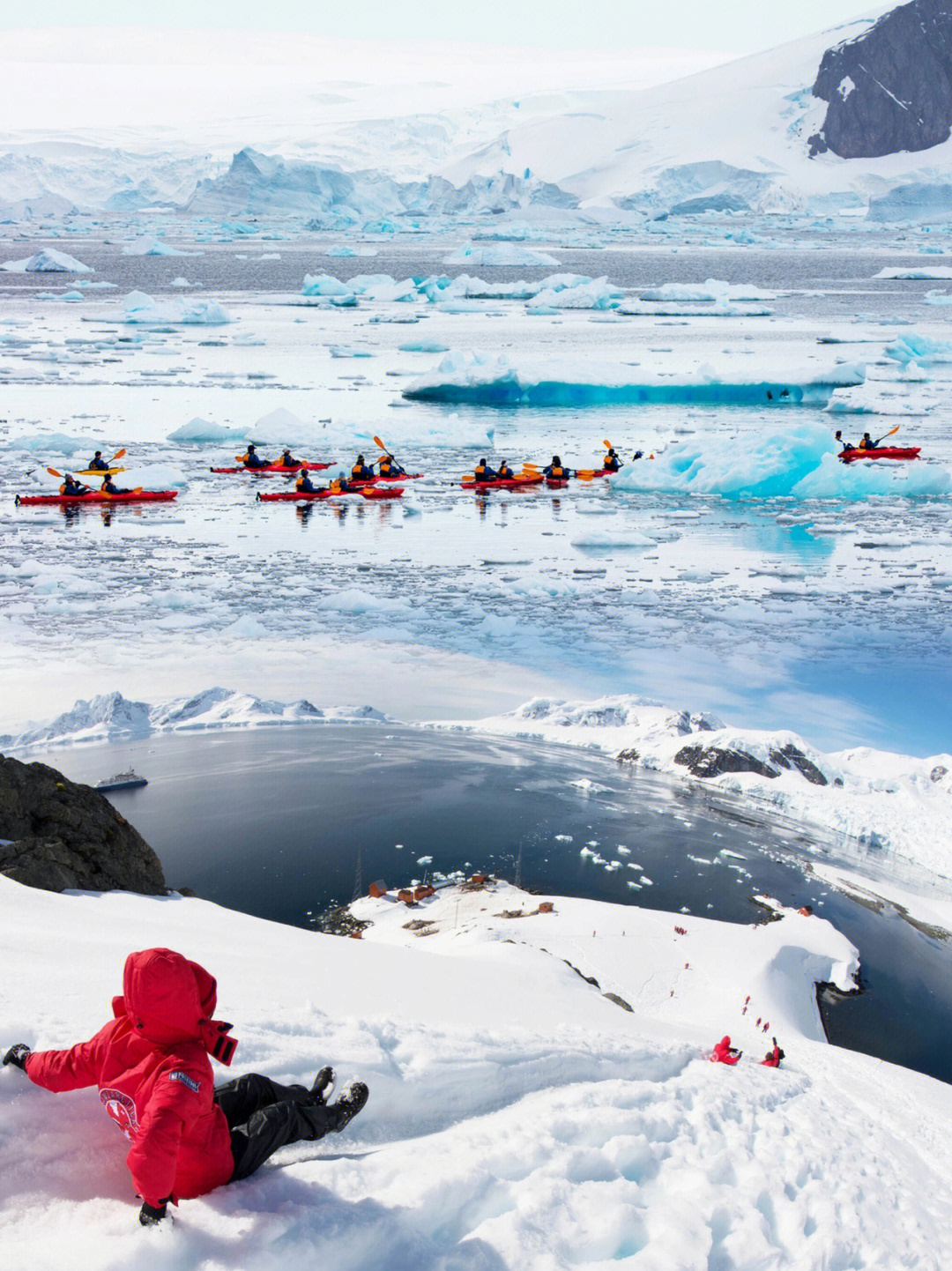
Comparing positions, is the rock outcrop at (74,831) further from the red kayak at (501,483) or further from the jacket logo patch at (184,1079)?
the red kayak at (501,483)

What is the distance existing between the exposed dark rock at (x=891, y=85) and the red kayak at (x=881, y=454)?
3063 inches

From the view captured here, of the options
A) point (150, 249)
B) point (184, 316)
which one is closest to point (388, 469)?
point (184, 316)

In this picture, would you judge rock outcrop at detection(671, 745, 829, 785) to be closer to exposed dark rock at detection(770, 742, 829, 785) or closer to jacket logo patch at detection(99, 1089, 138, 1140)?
exposed dark rock at detection(770, 742, 829, 785)

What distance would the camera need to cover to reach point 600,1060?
128 inches

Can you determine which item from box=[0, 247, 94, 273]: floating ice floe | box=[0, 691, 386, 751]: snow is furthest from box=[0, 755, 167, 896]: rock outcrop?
box=[0, 247, 94, 273]: floating ice floe

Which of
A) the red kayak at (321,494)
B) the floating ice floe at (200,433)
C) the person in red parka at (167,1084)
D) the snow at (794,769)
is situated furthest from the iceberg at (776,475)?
the person in red parka at (167,1084)

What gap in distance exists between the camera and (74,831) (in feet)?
15.7

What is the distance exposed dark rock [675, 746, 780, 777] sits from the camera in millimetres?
8836

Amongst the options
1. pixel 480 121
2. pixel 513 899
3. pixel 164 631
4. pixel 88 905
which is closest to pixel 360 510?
pixel 164 631

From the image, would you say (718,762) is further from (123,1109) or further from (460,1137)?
(123,1109)

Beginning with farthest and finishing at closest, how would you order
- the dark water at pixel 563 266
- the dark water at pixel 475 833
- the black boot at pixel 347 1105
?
the dark water at pixel 563 266
the dark water at pixel 475 833
the black boot at pixel 347 1105

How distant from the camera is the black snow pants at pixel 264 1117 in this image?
2197 mm

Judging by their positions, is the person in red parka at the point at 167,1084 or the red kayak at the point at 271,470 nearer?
the person in red parka at the point at 167,1084

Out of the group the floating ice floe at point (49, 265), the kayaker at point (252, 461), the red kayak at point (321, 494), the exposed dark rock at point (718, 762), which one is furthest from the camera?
the floating ice floe at point (49, 265)
